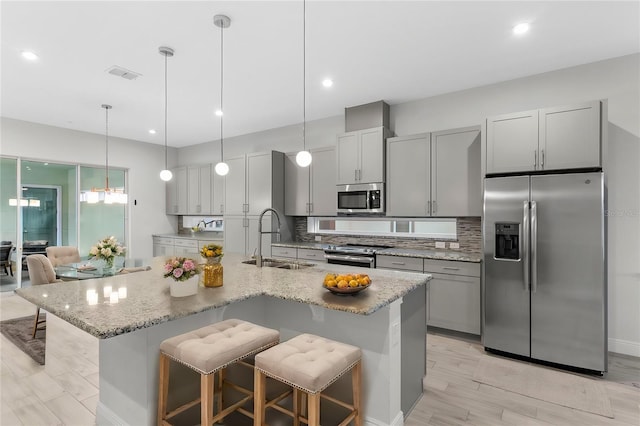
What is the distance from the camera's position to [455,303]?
3715 millimetres

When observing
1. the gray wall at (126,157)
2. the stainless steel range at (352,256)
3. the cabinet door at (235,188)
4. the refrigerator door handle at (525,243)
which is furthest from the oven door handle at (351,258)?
the gray wall at (126,157)

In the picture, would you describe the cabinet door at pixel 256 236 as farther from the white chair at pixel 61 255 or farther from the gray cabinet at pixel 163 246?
the white chair at pixel 61 255

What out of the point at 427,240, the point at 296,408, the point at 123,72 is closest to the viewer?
the point at 296,408

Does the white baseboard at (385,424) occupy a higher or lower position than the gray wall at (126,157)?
lower

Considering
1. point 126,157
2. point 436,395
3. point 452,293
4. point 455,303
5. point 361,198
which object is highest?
point 126,157

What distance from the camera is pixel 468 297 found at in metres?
3.64

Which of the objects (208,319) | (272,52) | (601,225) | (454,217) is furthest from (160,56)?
(601,225)

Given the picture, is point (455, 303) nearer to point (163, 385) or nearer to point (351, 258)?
point (351, 258)

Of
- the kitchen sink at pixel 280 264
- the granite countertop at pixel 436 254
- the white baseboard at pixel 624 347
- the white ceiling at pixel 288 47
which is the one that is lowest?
the white baseboard at pixel 624 347

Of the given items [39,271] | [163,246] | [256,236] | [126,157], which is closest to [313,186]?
[256,236]

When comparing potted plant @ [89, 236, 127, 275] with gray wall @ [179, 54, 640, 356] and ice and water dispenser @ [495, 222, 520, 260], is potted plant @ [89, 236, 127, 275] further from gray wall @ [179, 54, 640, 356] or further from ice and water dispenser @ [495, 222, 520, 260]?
gray wall @ [179, 54, 640, 356]

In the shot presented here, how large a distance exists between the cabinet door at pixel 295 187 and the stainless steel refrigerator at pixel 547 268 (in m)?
2.71

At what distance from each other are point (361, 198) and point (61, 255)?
416 cm

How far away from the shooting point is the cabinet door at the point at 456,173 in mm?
3865
